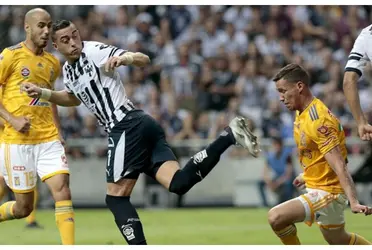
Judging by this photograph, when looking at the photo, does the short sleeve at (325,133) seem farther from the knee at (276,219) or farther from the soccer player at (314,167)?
the knee at (276,219)

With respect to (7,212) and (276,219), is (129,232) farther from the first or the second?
(7,212)

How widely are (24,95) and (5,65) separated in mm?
372

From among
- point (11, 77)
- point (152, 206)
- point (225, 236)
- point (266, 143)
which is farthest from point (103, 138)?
point (11, 77)

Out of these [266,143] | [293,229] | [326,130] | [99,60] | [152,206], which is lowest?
[152,206]

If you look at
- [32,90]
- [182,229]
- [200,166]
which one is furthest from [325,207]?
[182,229]

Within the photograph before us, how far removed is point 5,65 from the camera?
9.92 m

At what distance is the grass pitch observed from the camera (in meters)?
12.5

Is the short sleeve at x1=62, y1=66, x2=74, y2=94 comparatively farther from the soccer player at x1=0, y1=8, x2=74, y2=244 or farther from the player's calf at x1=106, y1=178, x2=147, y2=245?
the player's calf at x1=106, y1=178, x2=147, y2=245

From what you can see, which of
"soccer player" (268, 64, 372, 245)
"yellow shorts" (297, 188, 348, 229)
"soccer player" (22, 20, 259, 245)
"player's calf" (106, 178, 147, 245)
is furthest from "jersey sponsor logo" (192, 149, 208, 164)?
"yellow shorts" (297, 188, 348, 229)

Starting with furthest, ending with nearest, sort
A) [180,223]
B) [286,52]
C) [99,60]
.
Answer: [286,52] < [180,223] < [99,60]

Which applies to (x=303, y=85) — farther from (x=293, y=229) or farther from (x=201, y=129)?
(x=201, y=129)

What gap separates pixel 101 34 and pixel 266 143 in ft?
17.9

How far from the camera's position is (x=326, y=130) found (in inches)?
335

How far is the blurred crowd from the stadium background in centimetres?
2
